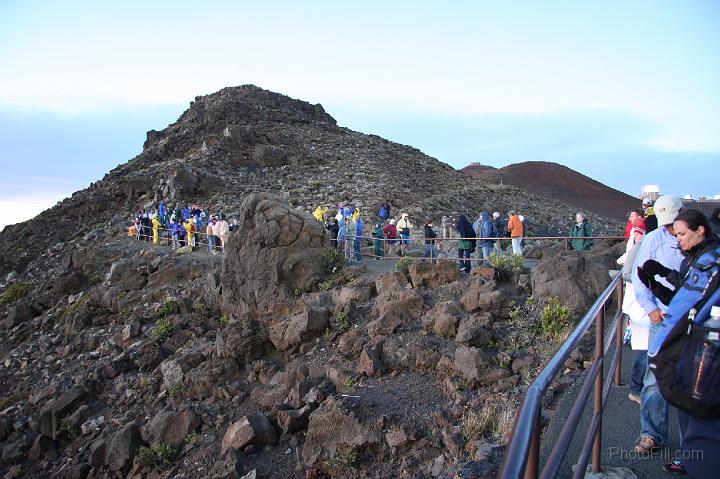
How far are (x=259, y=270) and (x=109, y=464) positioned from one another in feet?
19.0

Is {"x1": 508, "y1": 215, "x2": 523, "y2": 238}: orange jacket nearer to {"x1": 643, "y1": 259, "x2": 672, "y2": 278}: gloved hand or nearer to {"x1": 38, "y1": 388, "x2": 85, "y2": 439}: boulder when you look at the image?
{"x1": 643, "y1": 259, "x2": 672, "y2": 278}: gloved hand

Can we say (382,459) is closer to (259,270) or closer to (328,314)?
(328,314)

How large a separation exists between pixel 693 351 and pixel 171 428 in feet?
31.4

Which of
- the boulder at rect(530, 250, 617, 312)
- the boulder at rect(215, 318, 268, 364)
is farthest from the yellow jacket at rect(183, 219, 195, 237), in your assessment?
the boulder at rect(530, 250, 617, 312)

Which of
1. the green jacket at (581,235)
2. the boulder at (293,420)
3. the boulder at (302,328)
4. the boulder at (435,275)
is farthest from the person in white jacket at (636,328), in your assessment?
the green jacket at (581,235)

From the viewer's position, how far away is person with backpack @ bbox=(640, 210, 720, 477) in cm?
273

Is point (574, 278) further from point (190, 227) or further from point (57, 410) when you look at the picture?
point (190, 227)

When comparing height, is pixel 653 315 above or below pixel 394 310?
above

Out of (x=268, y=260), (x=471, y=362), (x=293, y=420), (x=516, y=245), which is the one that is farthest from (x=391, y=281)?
(x=293, y=420)

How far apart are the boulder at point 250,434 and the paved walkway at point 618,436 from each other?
4789 mm

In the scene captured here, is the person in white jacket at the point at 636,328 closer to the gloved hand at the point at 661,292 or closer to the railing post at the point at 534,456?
the gloved hand at the point at 661,292

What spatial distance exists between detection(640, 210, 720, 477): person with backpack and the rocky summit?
2293 millimetres

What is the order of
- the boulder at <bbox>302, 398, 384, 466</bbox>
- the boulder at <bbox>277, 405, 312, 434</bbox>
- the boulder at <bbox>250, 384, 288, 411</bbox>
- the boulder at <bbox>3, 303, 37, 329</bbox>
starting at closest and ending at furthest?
the boulder at <bbox>302, 398, 384, 466</bbox> → the boulder at <bbox>277, 405, 312, 434</bbox> → the boulder at <bbox>250, 384, 288, 411</bbox> → the boulder at <bbox>3, 303, 37, 329</bbox>

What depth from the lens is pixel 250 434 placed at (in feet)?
28.9
